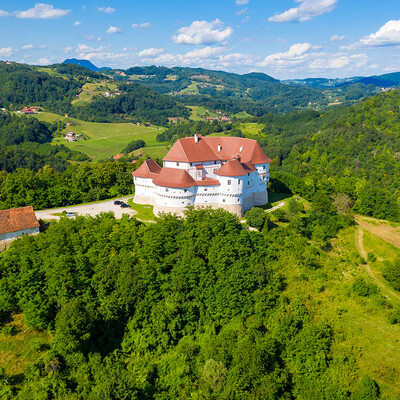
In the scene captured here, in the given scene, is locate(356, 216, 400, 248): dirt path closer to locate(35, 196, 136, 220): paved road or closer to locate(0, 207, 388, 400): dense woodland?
locate(0, 207, 388, 400): dense woodland

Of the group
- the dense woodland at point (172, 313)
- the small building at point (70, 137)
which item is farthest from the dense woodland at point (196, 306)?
the small building at point (70, 137)

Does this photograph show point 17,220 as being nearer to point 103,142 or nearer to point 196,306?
point 196,306

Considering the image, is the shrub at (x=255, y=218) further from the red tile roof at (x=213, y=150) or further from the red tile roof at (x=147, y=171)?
the red tile roof at (x=147, y=171)

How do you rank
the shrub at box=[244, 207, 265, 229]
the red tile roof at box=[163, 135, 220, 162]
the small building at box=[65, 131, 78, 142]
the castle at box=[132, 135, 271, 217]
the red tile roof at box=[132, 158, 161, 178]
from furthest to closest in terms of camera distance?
the small building at box=[65, 131, 78, 142], the red tile roof at box=[132, 158, 161, 178], the red tile roof at box=[163, 135, 220, 162], the castle at box=[132, 135, 271, 217], the shrub at box=[244, 207, 265, 229]

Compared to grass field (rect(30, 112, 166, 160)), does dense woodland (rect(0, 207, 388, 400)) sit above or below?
below

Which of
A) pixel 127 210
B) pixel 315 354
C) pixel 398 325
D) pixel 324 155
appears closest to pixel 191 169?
pixel 127 210

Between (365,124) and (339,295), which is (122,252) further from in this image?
(365,124)

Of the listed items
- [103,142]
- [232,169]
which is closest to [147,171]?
[232,169]

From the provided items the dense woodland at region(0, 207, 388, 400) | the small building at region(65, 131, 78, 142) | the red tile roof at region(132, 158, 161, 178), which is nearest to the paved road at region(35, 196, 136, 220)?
the red tile roof at region(132, 158, 161, 178)
